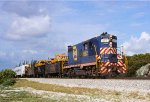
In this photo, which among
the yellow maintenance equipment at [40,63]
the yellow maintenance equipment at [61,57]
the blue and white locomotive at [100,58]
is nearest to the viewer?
the blue and white locomotive at [100,58]

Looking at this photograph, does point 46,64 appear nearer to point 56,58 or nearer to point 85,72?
point 56,58

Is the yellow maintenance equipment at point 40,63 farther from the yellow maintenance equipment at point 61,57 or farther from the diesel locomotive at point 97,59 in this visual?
the diesel locomotive at point 97,59

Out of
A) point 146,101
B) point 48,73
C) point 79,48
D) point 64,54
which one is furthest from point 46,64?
A: point 146,101

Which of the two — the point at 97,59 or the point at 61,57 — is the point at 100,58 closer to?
the point at 97,59

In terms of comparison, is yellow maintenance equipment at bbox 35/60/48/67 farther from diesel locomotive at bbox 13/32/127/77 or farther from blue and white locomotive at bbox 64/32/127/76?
blue and white locomotive at bbox 64/32/127/76

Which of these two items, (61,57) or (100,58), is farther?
(61,57)

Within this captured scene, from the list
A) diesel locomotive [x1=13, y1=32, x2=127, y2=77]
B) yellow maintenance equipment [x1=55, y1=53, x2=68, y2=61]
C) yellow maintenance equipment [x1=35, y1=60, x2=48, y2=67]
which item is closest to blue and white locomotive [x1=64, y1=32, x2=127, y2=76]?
diesel locomotive [x1=13, y1=32, x2=127, y2=77]

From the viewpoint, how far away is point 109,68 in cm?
2798

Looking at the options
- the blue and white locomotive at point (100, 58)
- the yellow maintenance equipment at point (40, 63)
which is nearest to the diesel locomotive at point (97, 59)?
the blue and white locomotive at point (100, 58)

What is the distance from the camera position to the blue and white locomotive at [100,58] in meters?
27.9

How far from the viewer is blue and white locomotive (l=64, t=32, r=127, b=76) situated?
1100 inches

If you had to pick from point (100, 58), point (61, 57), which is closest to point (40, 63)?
point (61, 57)

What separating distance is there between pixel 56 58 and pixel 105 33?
1260 centimetres

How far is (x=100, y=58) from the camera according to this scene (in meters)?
28.2
